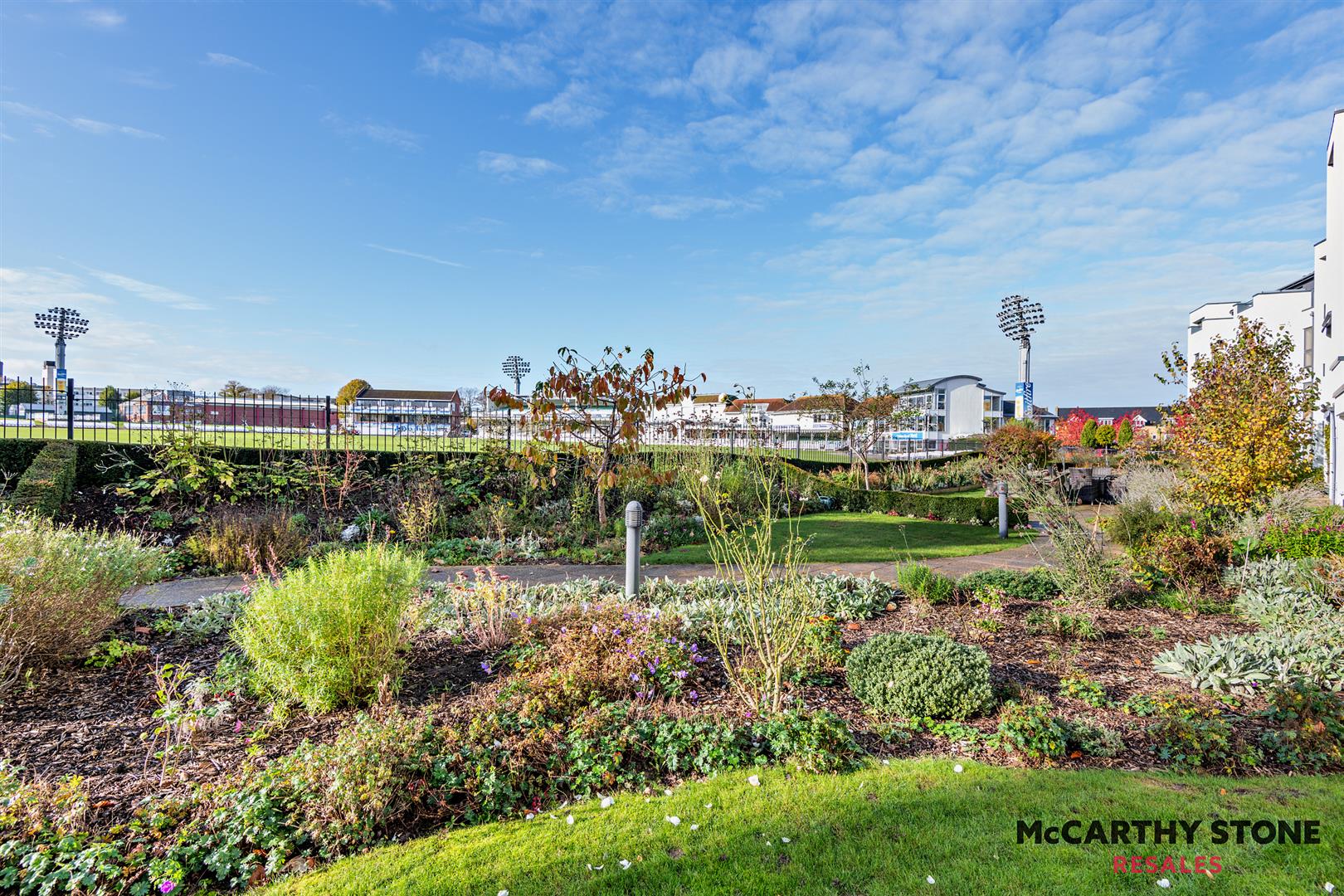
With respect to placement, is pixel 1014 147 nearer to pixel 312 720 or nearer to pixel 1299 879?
pixel 1299 879

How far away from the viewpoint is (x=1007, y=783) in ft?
9.19

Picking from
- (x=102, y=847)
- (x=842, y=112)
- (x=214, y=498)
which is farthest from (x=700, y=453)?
(x=102, y=847)

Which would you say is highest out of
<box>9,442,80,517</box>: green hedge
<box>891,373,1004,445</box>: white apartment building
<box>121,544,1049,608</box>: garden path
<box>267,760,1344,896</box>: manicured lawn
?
<box>891,373,1004,445</box>: white apartment building

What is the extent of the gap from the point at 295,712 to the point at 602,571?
13.8 feet

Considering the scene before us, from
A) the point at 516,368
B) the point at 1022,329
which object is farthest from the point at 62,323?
the point at 1022,329

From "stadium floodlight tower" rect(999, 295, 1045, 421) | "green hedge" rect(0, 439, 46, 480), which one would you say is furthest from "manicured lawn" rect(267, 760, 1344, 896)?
"stadium floodlight tower" rect(999, 295, 1045, 421)

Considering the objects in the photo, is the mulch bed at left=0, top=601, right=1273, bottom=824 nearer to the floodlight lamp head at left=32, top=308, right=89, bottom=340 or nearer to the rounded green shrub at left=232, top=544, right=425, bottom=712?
the rounded green shrub at left=232, top=544, right=425, bottom=712

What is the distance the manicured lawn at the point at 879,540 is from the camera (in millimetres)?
8195

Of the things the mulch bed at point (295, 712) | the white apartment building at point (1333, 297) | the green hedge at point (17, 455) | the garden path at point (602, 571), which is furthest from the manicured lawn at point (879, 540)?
the green hedge at point (17, 455)

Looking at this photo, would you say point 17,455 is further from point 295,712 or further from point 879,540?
point 879,540

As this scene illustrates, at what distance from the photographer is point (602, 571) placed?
291 inches

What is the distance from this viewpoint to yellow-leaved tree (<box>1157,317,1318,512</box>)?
8.04m

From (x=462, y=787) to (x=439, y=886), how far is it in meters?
0.53

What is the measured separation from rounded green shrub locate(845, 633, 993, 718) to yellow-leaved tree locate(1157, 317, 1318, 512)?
23.6 feet
